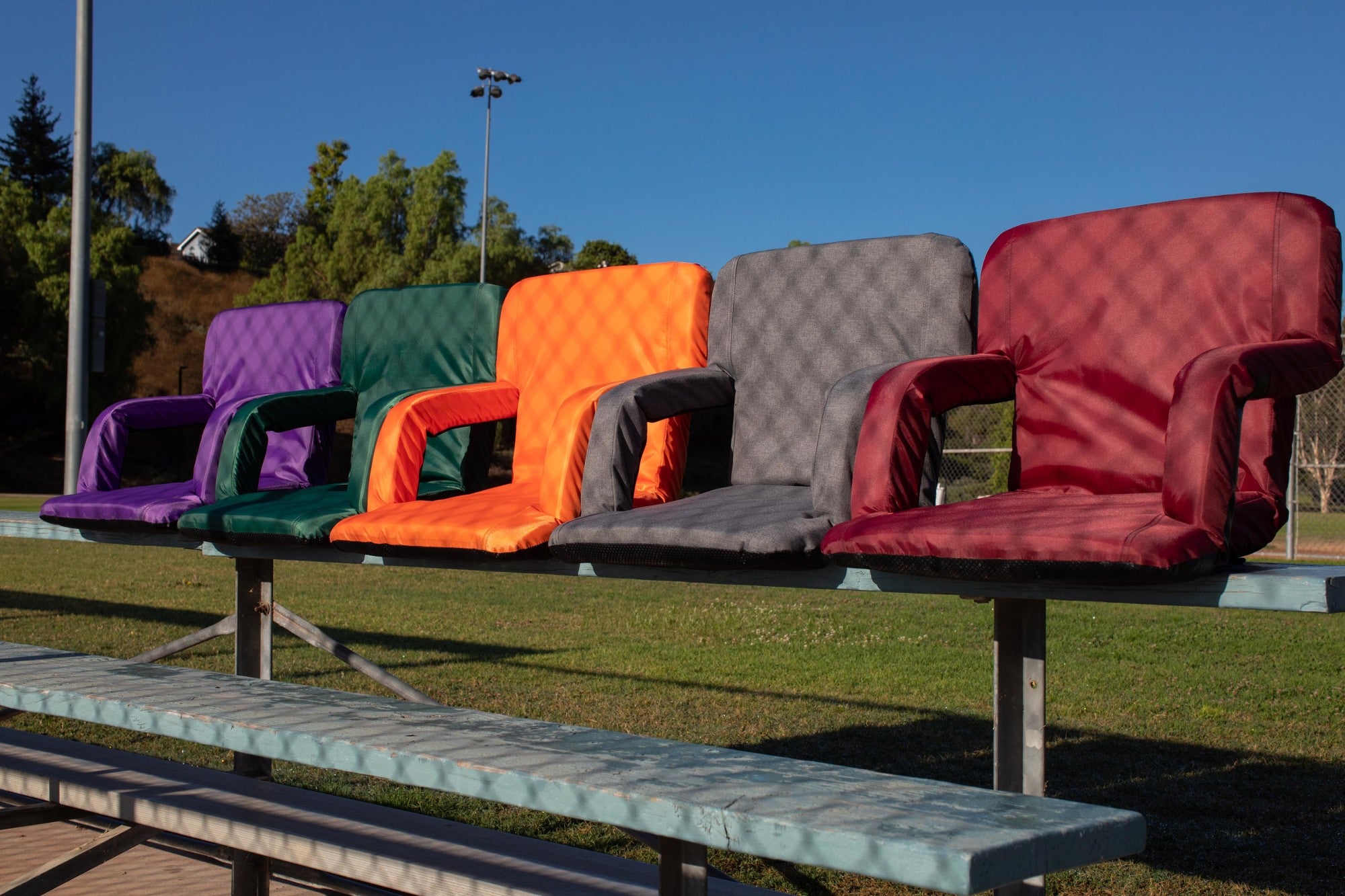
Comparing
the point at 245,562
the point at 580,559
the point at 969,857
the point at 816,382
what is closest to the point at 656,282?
the point at 816,382

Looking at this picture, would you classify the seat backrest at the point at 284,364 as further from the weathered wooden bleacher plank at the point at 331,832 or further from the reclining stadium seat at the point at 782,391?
the reclining stadium seat at the point at 782,391

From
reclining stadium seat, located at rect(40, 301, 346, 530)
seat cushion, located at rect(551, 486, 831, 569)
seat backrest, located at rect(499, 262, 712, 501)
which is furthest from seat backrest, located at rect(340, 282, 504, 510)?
seat cushion, located at rect(551, 486, 831, 569)

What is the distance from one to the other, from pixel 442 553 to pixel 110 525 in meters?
1.29

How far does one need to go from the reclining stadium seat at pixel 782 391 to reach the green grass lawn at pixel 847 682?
974 mm

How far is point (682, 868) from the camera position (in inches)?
56.2

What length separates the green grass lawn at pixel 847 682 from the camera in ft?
9.97

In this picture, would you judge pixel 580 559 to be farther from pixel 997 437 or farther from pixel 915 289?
pixel 997 437

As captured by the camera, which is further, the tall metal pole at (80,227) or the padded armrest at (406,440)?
the tall metal pole at (80,227)

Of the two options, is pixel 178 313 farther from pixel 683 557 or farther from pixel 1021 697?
pixel 1021 697

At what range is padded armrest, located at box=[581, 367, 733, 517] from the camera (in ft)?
7.53

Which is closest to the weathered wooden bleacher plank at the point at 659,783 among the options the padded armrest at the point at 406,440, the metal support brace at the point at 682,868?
the metal support brace at the point at 682,868

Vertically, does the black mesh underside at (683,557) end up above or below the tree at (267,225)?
below

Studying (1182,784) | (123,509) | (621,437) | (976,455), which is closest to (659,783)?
(621,437)

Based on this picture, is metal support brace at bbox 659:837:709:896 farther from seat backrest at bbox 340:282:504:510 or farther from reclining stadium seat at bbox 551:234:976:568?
seat backrest at bbox 340:282:504:510
